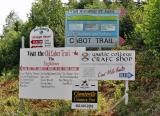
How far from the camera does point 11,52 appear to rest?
31.0 m

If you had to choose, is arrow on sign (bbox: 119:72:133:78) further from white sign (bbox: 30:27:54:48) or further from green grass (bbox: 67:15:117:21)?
green grass (bbox: 67:15:117:21)

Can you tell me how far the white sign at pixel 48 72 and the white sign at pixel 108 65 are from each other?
263mm

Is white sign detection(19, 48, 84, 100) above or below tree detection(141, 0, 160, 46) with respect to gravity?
below

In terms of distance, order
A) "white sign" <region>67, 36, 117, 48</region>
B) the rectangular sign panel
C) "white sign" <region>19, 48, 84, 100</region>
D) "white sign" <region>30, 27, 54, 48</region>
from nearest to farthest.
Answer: "white sign" <region>19, 48, 84, 100</region>
"white sign" <region>30, 27, 54, 48</region>
"white sign" <region>67, 36, 117, 48</region>
the rectangular sign panel

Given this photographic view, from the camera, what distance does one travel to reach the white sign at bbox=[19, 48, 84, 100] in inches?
603

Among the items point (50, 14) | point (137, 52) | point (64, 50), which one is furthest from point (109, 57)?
point (50, 14)

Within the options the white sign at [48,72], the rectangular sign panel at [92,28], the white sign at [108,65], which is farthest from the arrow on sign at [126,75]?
the rectangular sign panel at [92,28]

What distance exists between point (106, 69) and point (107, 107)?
1115mm

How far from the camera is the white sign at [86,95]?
14883mm

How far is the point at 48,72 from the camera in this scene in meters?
15.5

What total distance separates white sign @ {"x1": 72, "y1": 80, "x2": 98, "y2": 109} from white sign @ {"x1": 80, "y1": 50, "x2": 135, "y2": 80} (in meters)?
0.20

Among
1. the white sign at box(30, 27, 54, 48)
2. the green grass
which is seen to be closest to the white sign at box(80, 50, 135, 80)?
the white sign at box(30, 27, 54, 48)

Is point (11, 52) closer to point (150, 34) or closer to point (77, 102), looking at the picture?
point (150, 34)

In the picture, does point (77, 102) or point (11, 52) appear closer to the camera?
point (77, 102)
